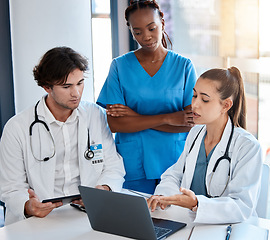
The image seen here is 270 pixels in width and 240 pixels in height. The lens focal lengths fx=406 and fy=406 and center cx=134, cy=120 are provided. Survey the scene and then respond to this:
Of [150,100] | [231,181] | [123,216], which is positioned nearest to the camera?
[123,216]

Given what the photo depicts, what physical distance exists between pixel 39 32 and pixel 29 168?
1652mm

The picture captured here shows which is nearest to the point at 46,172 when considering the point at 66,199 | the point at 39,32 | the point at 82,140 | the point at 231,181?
the point at 82,140

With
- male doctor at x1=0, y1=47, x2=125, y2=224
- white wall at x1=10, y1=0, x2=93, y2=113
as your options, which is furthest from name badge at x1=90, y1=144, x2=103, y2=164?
white wall at x1=10, y1=0, x2=93, y2=113

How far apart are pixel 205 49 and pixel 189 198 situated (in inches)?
60.5

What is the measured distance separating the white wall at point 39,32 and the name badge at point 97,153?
139 cm

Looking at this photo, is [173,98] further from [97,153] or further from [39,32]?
[39,32]

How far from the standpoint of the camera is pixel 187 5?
2879 millimetres

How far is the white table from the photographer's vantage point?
1.42 metres

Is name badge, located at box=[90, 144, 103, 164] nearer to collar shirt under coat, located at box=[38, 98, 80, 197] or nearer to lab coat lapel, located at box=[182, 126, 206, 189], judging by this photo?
collar shirt under coat, located at box=[38, 98, 80, 197]

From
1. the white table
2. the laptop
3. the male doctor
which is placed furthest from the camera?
the male doctor

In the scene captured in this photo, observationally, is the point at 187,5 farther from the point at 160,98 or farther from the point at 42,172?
the point at 42,172

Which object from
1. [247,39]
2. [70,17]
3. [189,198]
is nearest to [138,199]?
[189,198]

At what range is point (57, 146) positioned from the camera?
6.61 ft

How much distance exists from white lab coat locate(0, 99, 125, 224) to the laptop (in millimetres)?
481
